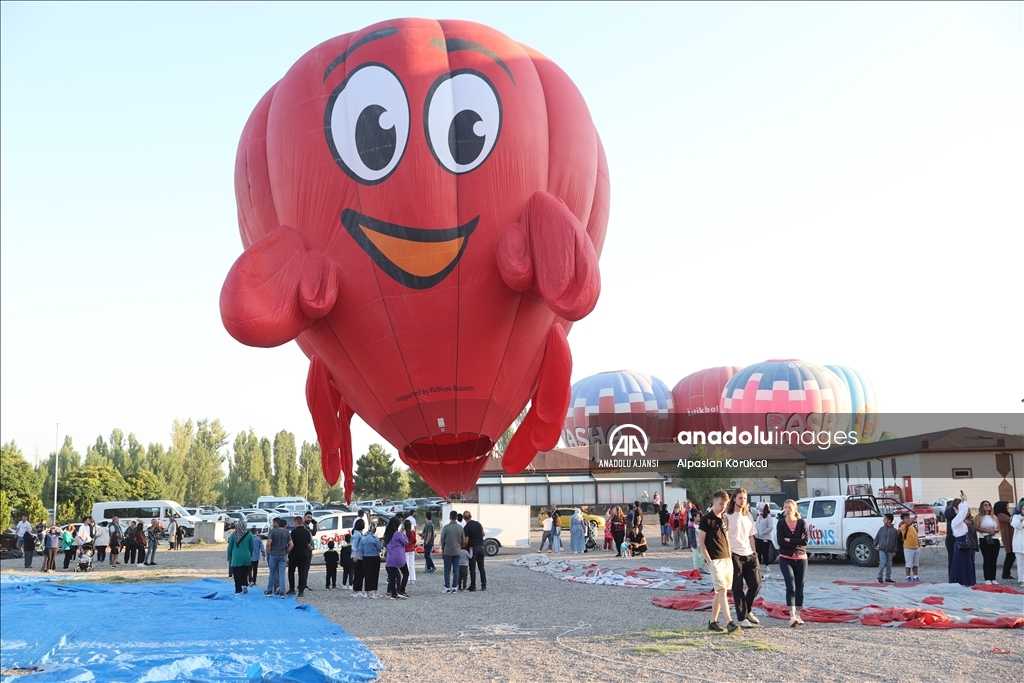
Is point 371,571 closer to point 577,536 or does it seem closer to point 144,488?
point 577,536

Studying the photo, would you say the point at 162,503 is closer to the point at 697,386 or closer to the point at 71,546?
the point at 71,546

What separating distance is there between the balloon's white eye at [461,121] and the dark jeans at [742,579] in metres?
5.57

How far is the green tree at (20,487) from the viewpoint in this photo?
36625 mm

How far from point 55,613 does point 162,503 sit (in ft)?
90.5

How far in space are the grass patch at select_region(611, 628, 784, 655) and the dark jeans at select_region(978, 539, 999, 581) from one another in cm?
643

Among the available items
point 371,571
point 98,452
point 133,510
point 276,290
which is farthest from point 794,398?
point 98,452

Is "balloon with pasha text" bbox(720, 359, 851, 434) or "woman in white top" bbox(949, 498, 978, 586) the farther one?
"balloon with pasha text" bbox(720, 359, 851, 434)

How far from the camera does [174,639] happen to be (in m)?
9.44

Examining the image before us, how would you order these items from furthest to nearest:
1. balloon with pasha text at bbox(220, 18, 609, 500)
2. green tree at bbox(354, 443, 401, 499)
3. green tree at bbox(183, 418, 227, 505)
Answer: green tree at bbox(183, 418, 227, 505) → green tree at bbox(354, 443, 401, 499) → balloon with pasha text at bbox(220, 18, 609, 500)

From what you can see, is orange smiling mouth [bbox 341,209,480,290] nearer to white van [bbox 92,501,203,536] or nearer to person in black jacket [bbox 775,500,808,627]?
person in black jacket [bbox 775,500,808,627]

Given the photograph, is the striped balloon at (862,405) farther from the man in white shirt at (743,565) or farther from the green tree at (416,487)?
the man in white shirt at (743,565)

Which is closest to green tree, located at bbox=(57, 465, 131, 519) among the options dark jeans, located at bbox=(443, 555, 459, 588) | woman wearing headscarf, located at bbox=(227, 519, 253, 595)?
woman wearing headscarf, located at bbox=(227, 519, 253, 595)

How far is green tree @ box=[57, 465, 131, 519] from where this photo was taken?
4634cm

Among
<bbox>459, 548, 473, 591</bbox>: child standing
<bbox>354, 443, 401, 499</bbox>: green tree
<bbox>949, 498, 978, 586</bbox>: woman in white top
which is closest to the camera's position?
<bbox>949, 498, 978, 586</bbox>: woman in white top
